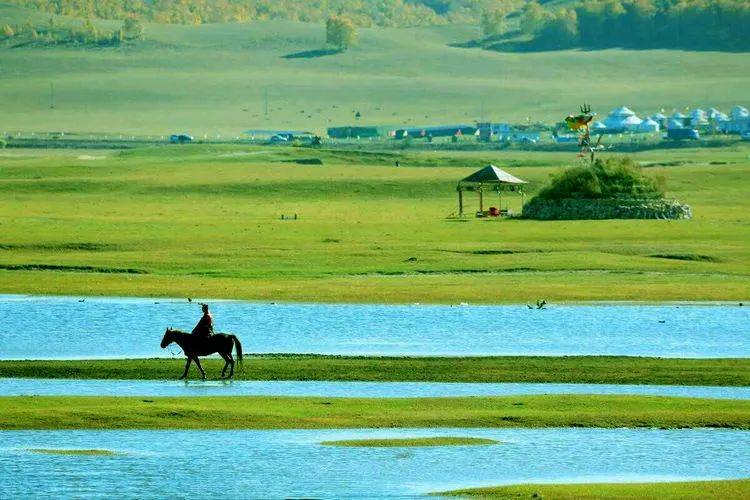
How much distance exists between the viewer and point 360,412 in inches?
1141

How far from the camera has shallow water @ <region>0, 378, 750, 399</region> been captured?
31.1m

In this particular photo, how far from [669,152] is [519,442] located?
127474 millimetres

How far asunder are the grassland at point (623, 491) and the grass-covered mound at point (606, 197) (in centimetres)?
5177

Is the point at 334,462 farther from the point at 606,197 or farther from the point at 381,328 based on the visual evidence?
the point at 606,197

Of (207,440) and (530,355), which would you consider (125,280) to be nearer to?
(530,355)

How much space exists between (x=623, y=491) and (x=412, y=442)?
13.9ft

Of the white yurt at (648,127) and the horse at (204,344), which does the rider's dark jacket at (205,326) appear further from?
the white yurt at (648,127)

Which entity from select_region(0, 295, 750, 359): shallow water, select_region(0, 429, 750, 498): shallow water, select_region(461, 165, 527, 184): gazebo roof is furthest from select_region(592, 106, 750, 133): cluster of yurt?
select_region(0, 429, 750, 498): shallow water

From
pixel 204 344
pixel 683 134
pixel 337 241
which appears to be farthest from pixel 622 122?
pixel 204 344

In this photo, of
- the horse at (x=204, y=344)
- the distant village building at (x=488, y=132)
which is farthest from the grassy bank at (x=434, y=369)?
the distant village building at (x=488, y=132)

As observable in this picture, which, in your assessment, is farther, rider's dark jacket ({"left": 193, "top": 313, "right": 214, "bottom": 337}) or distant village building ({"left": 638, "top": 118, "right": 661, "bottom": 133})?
distant village building ({"left": 638, "top": 118, "right": 661, "bottom": 133})

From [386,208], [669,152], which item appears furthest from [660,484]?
[669,152]

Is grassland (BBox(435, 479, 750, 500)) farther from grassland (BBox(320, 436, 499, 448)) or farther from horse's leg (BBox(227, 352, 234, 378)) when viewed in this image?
horse's leg (BBox(227, 352, 234, 378))

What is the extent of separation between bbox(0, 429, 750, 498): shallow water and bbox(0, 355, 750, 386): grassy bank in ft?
17.4
